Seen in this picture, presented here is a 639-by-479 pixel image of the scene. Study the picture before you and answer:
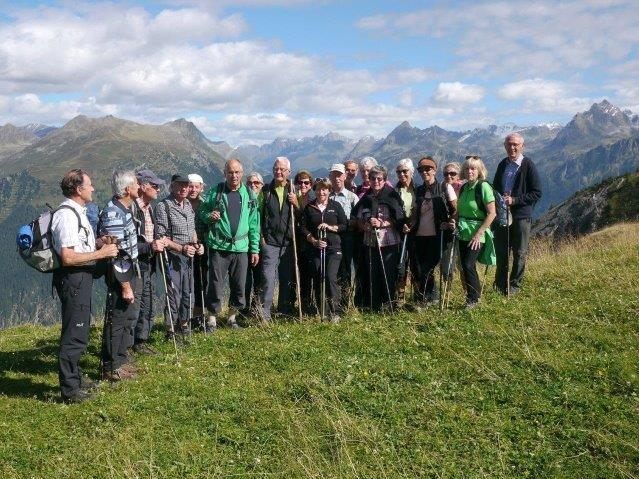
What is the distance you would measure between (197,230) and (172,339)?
8.18 feet

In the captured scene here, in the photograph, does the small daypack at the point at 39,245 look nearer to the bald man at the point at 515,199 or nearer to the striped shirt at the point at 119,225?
the striped shirt at the point at 119,225

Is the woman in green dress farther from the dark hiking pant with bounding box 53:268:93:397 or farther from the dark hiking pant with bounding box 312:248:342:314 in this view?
the dark hiking pant with bounding box 53:268:93:397

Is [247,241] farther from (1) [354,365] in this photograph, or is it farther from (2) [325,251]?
(1) [354,365]

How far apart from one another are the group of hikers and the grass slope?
1.12 m

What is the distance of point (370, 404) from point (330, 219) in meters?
5.28

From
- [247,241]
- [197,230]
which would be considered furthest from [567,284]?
[197,230]

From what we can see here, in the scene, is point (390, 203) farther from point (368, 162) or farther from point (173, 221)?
point (173, 221)

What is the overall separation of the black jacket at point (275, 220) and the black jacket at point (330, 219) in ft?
1.85

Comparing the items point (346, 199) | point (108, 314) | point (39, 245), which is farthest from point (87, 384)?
point (346, 199)

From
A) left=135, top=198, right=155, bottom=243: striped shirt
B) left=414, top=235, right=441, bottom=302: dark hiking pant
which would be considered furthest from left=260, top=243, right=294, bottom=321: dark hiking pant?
left=414, top=235, right=441, bottom=302: dark hiking pant

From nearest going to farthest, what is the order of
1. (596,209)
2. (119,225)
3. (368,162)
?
(119,225) < (368,162) < (596,209)

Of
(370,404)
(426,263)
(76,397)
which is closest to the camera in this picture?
(370,404)

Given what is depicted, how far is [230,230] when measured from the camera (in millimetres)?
11898

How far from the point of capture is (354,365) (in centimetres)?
900
